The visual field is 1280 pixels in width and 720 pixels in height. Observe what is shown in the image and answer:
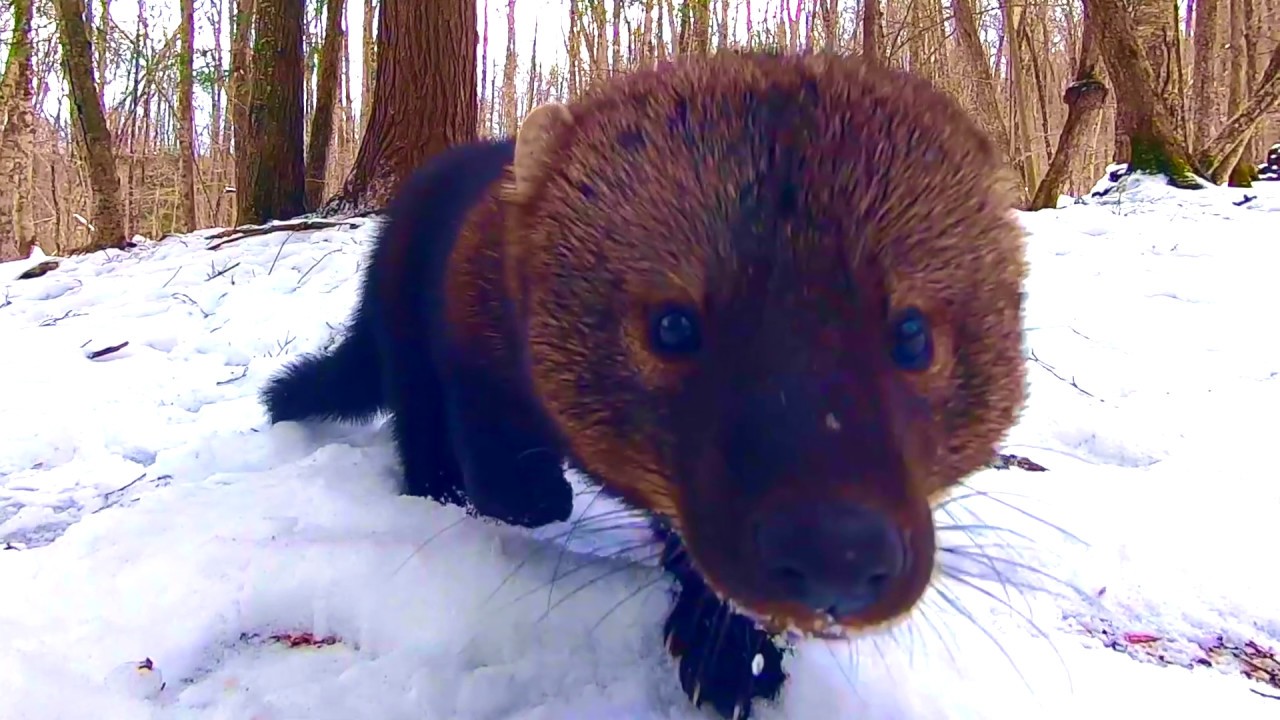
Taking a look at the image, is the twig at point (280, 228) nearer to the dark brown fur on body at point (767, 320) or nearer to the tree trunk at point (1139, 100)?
the dark brown fur on body at point (767, 320)

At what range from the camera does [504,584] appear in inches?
75.2

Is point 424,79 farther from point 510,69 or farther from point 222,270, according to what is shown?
point 510,69

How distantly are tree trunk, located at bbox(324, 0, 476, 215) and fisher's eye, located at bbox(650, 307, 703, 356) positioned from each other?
580 centimetres

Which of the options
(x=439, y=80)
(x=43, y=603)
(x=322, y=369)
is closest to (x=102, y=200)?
(x=439, y=80)

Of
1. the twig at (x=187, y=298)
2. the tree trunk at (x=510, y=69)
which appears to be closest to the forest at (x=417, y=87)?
the twig at (x=187, y=298)

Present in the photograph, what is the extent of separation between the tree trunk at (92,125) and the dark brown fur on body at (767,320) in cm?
855

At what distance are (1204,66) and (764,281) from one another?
41.9 ft

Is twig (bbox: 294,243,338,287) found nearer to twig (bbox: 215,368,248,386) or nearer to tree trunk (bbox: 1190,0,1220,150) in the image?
twig (bbox: 215,368,248,386)

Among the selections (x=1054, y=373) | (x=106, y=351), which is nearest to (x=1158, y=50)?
(x=1054, y=373)

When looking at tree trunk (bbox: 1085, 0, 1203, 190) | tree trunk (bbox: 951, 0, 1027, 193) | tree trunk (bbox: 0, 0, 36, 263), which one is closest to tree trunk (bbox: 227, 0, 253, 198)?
tree trunk (bbox: 0, 0, 36, 263)

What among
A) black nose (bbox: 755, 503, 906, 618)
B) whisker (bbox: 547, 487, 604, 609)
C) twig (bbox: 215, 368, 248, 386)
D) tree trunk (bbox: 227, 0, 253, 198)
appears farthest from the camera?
tree trunk (bbox: 227, 0, 253, 198)

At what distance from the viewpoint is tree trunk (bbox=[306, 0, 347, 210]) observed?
879 centimetres

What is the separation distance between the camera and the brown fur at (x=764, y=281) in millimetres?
1249

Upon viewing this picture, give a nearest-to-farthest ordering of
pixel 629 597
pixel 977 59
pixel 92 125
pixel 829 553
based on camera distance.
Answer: pixel 829 553
pixel 629 597
pixel 92 125
pixel 977 59
